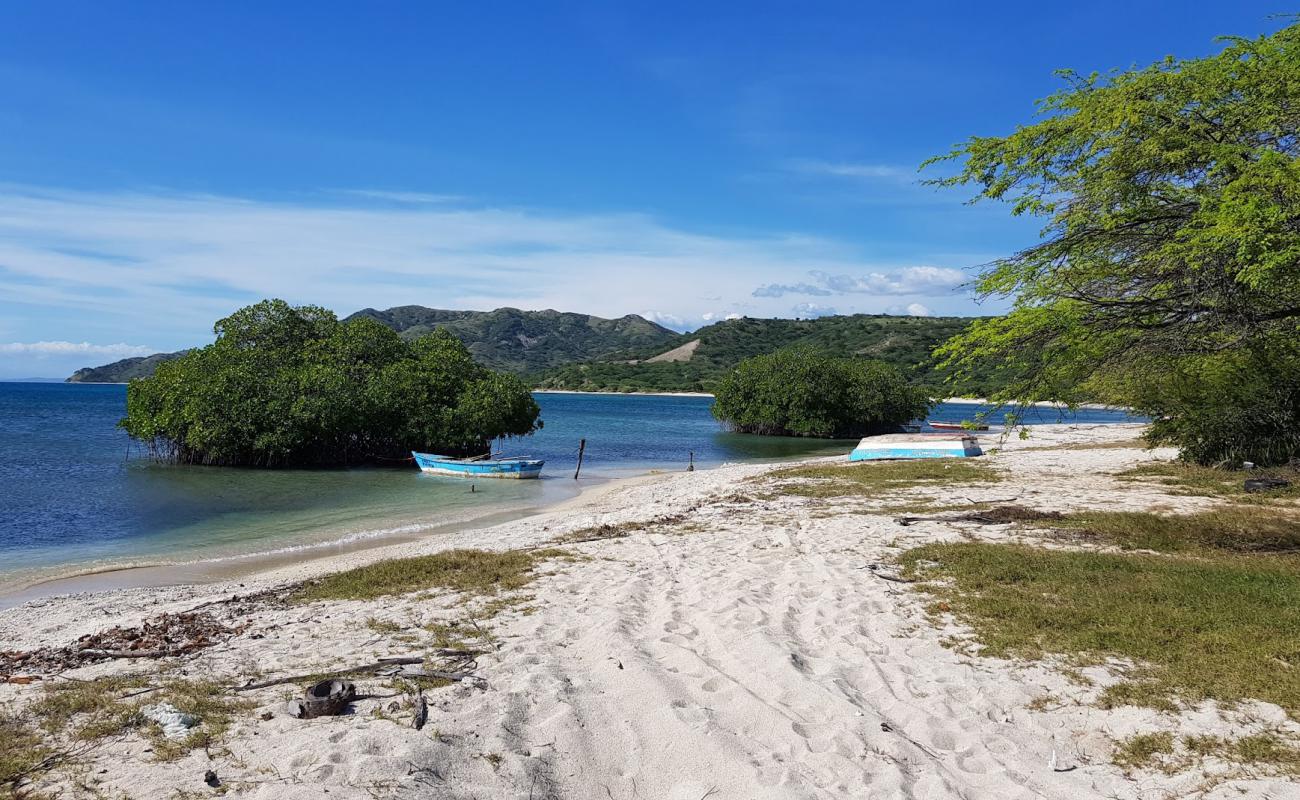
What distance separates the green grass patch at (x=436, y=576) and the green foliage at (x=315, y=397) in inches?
954

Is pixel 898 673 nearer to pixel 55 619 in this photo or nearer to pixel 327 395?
pixel 55 619

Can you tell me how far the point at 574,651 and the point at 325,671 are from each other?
2061mm

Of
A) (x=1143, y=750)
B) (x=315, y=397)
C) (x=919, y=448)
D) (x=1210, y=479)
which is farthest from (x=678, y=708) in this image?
(x=315, y=397)

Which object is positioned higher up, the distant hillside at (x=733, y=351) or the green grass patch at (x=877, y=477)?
the distant hillside at (x=733, y=351)

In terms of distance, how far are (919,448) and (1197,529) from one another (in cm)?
1789

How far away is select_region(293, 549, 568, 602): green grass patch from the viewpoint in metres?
9.69

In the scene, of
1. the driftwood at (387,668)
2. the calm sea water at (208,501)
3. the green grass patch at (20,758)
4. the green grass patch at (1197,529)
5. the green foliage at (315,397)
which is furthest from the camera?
the green foliage at (315,397)

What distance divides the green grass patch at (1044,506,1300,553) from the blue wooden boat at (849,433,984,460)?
15.4 metres

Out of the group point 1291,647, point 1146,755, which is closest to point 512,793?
point 1146,755

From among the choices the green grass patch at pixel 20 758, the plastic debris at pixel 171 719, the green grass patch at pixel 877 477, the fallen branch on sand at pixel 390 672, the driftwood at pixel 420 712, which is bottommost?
the green grass patch at pixel 877 477

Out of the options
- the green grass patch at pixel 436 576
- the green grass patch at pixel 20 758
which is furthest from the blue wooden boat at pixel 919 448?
the green grass patch at pixel 20 758

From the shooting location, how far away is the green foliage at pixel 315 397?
33156 mm

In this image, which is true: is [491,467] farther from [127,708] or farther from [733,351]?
[733,351]

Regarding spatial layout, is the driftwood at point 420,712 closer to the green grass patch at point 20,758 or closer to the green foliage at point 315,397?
the green grass patch at point 20,758
